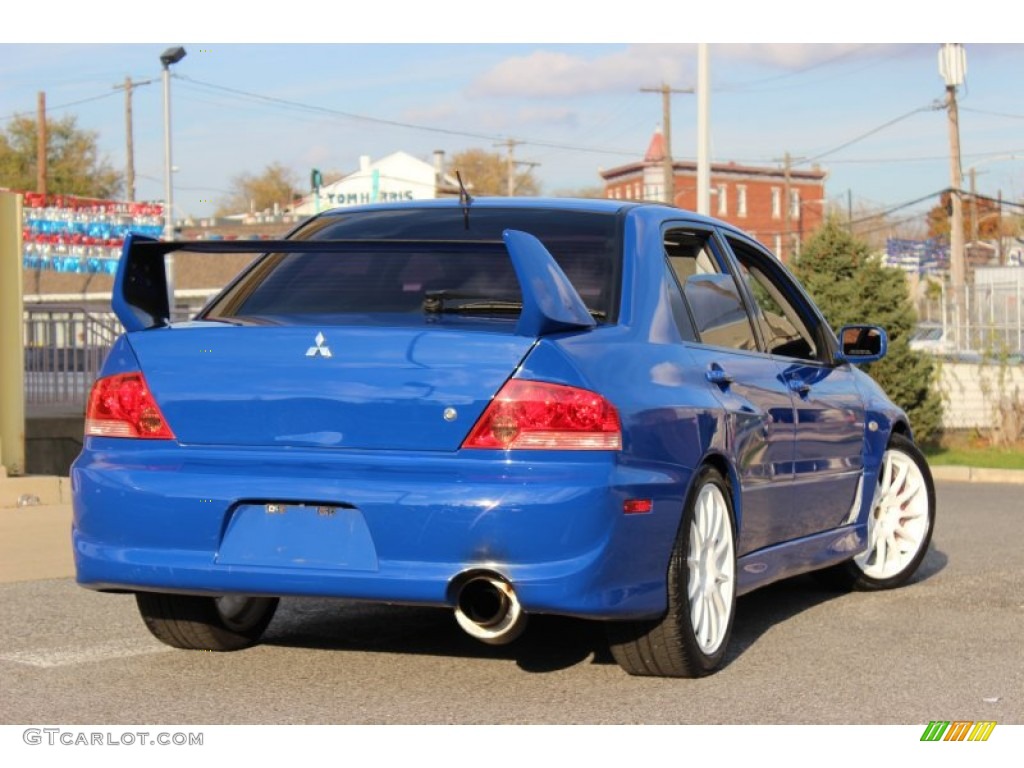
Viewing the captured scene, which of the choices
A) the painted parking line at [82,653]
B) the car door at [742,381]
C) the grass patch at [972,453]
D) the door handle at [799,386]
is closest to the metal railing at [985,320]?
the grass patch at [972,453]

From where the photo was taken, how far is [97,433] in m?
5.66

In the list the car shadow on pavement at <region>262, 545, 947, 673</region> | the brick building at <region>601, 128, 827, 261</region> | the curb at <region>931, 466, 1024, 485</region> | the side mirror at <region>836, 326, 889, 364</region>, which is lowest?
the curb at <region>931, 466, 1024, 485</region>

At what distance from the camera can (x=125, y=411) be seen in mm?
5613

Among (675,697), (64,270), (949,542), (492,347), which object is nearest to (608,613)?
(675,697)

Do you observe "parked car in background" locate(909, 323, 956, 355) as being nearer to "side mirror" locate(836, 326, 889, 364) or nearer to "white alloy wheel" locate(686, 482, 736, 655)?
"side mirror" locate(836, 326, 889, 364)

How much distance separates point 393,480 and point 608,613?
76 cm

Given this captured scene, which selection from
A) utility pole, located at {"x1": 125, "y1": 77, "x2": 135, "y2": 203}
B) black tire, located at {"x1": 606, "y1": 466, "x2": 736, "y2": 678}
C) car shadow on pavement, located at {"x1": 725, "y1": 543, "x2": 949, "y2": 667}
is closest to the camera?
black tire, located at {"x1": 606, "y1": 466, "x2": 736, "y2": 678}

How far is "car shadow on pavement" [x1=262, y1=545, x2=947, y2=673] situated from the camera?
20.9 ft

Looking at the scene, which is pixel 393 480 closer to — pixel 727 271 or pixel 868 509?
pixel 727 271

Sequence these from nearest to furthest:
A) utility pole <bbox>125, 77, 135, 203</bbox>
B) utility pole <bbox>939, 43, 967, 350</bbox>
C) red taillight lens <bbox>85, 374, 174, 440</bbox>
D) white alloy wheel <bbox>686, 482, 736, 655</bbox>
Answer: red taillight lens <bbox>85, 374, 174, 440</bbox> < white alloy wheel <bbox>686, 482, 736, 655</bbox> < utility pole <bbox>939, 43, 967, 350</bbox> < utility pole <bbox>125, 77, 135, 203</bbox>

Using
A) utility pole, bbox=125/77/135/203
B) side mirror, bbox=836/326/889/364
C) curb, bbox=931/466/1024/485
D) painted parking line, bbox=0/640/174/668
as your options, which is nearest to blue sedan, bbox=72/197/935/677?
painted parking line, bbox=0/640/174/668

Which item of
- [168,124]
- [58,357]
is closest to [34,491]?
[58,357]

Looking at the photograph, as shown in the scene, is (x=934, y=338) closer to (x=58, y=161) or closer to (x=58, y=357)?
(x=58, y=357)

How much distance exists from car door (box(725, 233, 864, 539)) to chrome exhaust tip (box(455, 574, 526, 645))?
6.05ft
